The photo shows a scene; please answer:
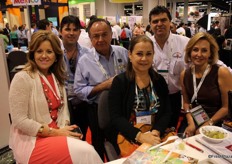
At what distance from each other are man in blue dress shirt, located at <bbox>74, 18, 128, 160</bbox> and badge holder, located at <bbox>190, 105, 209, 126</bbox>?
77cm

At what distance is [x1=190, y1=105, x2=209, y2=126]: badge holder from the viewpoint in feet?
6.26

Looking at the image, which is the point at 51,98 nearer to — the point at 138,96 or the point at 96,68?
the point at 96,68

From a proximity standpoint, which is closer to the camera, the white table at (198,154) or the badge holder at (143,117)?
the white table at (198,154)

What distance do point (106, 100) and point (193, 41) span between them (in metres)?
0.93

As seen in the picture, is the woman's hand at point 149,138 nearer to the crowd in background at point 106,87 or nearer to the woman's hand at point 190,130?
the crowd in background at point 106,87

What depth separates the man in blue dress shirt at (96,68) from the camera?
2.02m

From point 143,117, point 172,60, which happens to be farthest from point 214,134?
point 172,60

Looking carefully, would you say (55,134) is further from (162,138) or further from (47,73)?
(162,138)

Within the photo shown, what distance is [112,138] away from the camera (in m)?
1.79

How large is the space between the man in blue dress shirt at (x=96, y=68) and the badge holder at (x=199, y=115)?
0.77 metres

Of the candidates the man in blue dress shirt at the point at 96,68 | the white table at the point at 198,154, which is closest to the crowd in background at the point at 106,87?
the man in blue dress shirt at the point at 96,68

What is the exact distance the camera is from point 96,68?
207cm

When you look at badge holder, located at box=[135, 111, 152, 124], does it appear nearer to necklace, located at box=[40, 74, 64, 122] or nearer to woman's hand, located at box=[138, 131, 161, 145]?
woman's hand, located at box=[138, 131, 161, 145]

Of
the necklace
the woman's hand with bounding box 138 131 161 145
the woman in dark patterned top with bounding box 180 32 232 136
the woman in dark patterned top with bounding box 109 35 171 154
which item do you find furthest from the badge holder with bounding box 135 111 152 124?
the necklace
